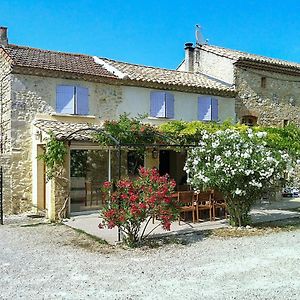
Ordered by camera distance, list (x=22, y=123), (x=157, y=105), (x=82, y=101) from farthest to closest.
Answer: (x=157, y=105)
(x=82, y=101)
(x=22, y=123)

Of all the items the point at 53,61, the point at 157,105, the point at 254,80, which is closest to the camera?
the point at 53,61

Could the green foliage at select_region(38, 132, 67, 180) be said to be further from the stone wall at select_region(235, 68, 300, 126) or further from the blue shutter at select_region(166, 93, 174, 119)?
the stone wall at select_region(235, 68, 300, 126)

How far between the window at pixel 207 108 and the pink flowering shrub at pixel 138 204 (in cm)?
1066

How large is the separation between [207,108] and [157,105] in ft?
9.65

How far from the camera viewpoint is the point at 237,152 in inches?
420

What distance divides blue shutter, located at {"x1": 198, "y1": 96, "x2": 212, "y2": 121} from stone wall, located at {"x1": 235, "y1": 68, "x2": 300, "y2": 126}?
2077 millimetres

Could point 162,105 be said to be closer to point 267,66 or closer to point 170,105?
point 170,105

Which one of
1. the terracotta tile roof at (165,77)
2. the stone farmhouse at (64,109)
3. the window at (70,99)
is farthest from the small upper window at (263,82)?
the window at (70,99)

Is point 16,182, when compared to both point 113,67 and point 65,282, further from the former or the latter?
point 65,282

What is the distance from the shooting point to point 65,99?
15.9 meters

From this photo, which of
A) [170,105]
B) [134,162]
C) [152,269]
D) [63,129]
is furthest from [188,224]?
[170,105]

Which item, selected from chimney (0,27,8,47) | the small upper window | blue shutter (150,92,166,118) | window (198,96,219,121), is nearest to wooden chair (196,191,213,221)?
blue shutter (150,92,166,118)

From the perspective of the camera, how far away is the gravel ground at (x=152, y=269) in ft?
20.1

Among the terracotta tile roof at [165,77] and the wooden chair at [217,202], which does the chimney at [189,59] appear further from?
the wooden chair at [217,202]
